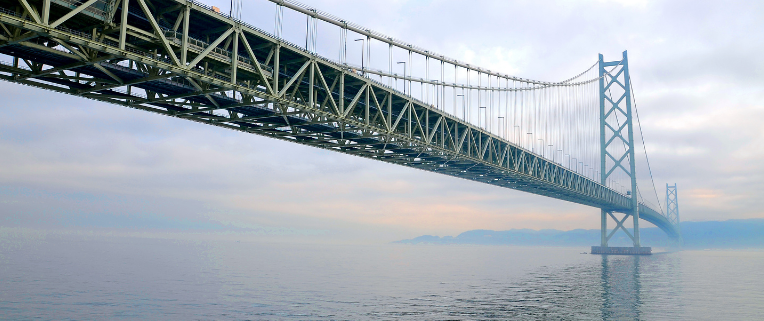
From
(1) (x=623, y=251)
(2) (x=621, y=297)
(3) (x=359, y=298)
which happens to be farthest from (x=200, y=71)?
(1) (x=623, y=251)

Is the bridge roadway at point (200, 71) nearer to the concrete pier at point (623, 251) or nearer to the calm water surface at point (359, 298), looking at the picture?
the calm water surface at point (359, 298)

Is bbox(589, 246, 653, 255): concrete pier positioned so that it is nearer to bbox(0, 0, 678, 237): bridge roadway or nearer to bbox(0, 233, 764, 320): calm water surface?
bbox(0, 233, 764, 320): calm water surface

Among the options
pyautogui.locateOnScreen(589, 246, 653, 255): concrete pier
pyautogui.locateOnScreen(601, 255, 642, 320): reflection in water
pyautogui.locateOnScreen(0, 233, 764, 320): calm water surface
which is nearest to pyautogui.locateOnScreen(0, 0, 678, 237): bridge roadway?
pyautogui.locateOnScreen(0, 233, 764, 320): calm water surface

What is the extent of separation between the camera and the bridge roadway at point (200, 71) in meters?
20.7

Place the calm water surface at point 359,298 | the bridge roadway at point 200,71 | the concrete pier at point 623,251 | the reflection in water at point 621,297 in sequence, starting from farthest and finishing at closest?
the concrete pier at point 623,251 < the reflection in water at point 621,297 < the calm water surface at point 359,298 < the bridge roadway at point 200,71

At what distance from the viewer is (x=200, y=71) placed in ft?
96.1

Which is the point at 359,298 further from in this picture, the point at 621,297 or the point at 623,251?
the point at 623,251

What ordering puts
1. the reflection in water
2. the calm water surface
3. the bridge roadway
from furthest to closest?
the reflection in water < the calm water surface < the bridge roadway

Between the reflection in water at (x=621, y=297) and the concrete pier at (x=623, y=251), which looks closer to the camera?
the reflection in water at (x=621, y=297)

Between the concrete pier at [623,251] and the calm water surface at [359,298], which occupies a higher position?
the calm water surface at [359,298]

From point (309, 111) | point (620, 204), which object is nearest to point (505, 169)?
point (309, 111)

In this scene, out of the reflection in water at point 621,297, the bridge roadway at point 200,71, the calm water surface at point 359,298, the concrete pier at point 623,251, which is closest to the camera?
the bridge roadway at point 200,71

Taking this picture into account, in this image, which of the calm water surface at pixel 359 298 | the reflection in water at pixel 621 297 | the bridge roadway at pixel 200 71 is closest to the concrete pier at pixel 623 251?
the reflection in water at pixel 621 297

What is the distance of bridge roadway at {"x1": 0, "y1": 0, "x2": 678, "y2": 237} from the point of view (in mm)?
20719
